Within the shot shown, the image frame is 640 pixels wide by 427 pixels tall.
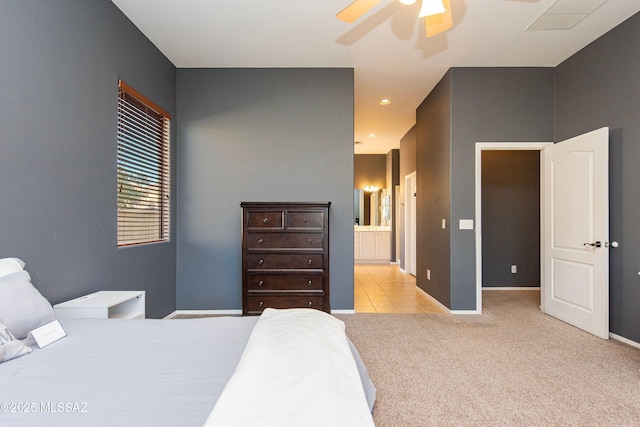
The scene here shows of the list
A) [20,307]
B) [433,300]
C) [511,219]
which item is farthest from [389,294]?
[20,307]

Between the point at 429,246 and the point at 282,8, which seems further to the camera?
the point at 429,246

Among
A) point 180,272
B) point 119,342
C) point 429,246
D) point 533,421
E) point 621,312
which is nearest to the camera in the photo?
point 119,342

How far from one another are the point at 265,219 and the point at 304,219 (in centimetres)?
41

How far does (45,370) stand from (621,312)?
416cm

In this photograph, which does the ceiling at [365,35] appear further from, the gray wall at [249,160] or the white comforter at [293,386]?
the white comforter at [293,386]

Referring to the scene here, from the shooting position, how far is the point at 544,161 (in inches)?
150

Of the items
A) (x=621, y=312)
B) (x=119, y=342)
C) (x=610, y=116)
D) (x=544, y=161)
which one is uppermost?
(x=610, y=116)

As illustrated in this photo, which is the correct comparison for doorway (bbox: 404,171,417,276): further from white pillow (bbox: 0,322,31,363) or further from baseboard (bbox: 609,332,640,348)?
white pillow (bbox: 0,322,31,363)

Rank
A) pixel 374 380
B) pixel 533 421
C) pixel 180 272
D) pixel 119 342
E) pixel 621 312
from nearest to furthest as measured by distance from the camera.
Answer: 1. pixel 119 342
2. pixel 533 421
3. pixel 374 380
4. pixel 621 312
5. pixel 180 272

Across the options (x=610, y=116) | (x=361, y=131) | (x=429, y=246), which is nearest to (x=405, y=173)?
(x=361, y=131)

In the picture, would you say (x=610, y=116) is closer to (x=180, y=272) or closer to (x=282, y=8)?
(x=282, y=8)

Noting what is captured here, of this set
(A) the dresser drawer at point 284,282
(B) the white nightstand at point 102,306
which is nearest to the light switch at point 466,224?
(A) the dresser drawer at point 284,282

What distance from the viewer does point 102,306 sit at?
1.97 metres

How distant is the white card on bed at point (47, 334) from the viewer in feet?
4.32
